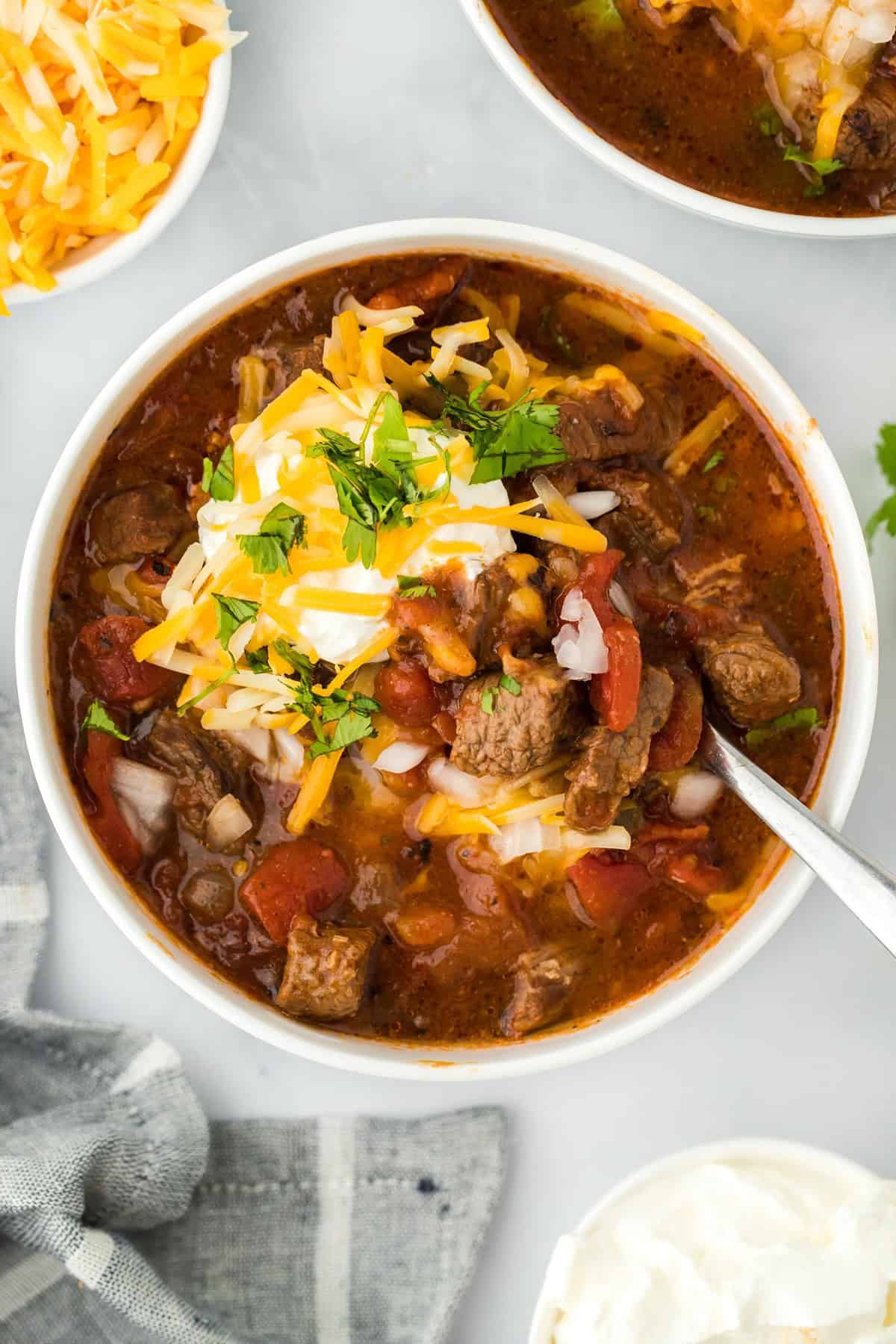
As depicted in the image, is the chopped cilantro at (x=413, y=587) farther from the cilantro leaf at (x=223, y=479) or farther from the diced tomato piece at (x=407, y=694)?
the cilantro leaf at (x=223, y=479)

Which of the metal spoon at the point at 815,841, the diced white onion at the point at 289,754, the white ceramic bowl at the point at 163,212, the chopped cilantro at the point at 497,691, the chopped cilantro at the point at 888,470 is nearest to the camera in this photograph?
the metal spoon at the point at 815,841

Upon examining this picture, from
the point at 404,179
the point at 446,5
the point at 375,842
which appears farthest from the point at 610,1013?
the point at 446,5

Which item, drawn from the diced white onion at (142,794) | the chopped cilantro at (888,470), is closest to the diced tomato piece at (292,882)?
the diced white onion at (142,794)

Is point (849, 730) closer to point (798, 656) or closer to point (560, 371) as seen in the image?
point (798, 656)

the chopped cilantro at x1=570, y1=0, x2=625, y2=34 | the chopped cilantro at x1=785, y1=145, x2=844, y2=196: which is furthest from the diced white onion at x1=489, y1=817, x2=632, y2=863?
the chopped cilantro at x1=570, y1=0, x2=625, y2=34

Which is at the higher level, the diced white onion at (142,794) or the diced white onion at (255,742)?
the diced white onion at (255,742)

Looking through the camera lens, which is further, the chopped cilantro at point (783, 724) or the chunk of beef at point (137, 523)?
the chopped cilantro at point (783, 724)
